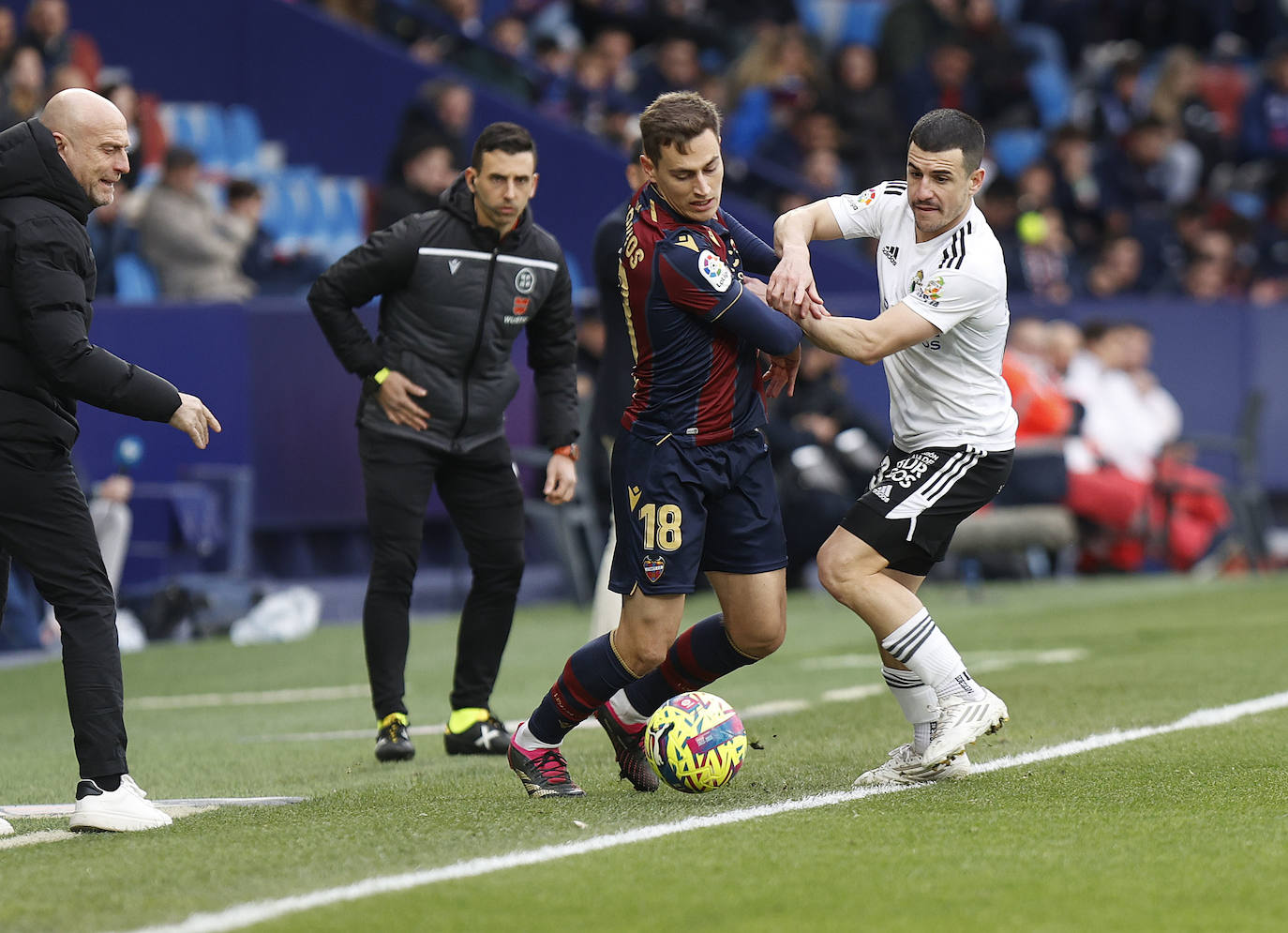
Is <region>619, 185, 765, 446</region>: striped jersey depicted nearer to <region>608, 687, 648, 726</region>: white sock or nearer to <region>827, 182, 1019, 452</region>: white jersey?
<region>827, 182, 1019, 452</region>: white jersey

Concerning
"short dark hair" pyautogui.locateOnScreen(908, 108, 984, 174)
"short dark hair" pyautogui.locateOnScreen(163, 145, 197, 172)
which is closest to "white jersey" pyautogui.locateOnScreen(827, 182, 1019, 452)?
"short dark hair" pyautogui.locateOnScreen(908, 108, 984, 174)

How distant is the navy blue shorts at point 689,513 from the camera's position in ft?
18.9

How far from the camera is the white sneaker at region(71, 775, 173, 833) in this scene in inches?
218

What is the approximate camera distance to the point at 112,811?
555 cm

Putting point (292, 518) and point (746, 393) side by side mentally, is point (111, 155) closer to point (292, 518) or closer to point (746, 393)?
point (746, 393)

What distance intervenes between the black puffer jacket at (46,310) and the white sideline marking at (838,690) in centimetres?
263

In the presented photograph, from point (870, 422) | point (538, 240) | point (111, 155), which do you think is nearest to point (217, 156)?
point (870, 422)

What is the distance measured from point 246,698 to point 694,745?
4768mm

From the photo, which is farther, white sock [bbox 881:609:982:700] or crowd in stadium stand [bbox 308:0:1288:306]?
crowd in stadium stand [bbox 308:0:1288:306]

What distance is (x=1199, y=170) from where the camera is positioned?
22.2 m

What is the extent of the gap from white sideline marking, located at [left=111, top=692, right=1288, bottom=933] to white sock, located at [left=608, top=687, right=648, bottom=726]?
2.08ft

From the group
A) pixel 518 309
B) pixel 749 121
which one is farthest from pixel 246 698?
pixel 749 121

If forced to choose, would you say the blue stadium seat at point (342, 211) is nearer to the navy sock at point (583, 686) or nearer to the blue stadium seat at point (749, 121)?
the blue stadium seat at point (749, 121)

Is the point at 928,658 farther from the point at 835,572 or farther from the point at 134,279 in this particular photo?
the point at 134,279
